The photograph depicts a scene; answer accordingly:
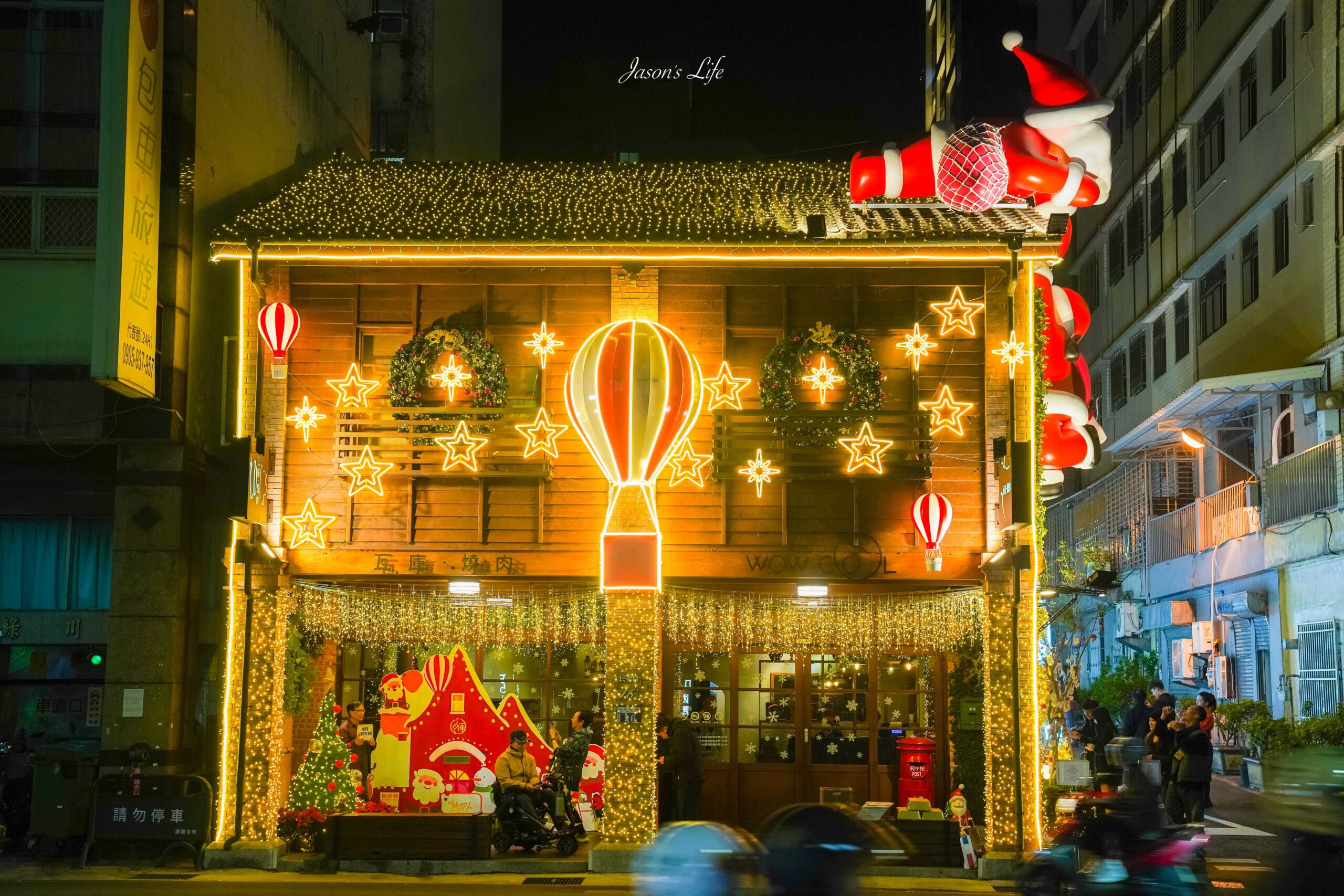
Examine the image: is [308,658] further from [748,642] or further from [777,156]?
[777,156]

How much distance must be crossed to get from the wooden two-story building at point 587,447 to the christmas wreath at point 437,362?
1.1 inches

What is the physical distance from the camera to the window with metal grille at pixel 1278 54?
27.6 meters

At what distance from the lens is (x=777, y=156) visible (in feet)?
132

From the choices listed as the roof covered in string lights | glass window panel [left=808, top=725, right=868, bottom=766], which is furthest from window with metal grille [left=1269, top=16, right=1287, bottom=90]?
glass window panel [left=808, top=725, right=868, bottom=766]

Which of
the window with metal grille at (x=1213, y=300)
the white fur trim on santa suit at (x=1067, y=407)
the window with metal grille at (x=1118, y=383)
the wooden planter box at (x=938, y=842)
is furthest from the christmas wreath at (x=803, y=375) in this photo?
the window with metal grille at (x=1118, y=383)

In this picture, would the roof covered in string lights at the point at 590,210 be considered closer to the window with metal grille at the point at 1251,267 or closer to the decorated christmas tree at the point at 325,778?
the decorated christmas tree at the point at 325,778

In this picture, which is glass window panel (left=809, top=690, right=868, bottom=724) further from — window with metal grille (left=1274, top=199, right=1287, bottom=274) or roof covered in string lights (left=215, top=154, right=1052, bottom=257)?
window with metal grille (left=1274, top=199, right=1287, bottom=274)

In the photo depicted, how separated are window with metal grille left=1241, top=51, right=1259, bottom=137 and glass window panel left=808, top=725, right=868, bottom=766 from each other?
16.8m

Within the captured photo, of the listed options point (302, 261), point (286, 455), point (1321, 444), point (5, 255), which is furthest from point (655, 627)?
point (1321, 444)

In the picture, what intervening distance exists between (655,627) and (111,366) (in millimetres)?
6960

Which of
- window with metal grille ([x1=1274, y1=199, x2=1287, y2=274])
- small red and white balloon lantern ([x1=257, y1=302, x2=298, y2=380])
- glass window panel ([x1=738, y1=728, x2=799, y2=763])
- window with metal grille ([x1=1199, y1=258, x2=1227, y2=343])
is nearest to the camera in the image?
small red and white balloon lantern ([x1=257, y1=302, x2=298, y2=380])

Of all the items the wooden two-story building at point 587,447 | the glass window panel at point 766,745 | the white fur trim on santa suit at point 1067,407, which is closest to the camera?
the wooden two-story building at point 587,447

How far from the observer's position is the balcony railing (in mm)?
24578

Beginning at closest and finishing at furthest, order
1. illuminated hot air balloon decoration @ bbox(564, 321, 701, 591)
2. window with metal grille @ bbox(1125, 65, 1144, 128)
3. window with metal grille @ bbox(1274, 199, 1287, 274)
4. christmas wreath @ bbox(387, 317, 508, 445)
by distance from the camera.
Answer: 1. illuminated hot air balloon decoration @ bbox(564, 321, 701, 591)
2. christmas wreath @ bbox(387, 317, 508, 445)
3. window with metal grille @ bbox(1274, 199, 1287, 274)
4. window with metal grille @ bbox(1125, 65, 1144, 128)
